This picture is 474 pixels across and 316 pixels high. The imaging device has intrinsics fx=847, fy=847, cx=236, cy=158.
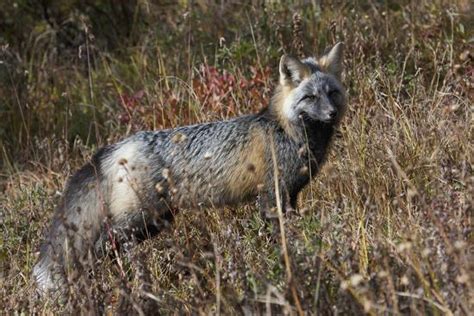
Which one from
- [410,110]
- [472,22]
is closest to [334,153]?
[410,110]

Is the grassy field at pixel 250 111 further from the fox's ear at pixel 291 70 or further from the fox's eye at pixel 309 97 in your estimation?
the fox's ear at pixel 291 70

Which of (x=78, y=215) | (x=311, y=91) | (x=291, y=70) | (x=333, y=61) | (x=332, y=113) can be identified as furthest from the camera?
(x=333, y=61)

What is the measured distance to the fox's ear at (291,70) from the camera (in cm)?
608

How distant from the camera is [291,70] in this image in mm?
6145

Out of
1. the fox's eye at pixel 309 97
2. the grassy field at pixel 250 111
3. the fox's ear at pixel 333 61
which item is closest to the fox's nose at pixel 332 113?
the fox's eye at pixel 309 97

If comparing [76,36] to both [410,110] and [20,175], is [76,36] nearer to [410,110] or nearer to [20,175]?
[20,175]

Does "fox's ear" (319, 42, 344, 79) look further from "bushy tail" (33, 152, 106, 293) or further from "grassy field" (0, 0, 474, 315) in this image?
"bushy tail" (33, 152, 106, 293)

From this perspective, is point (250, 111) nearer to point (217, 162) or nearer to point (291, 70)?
point (291, 70)

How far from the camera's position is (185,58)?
9289 mm

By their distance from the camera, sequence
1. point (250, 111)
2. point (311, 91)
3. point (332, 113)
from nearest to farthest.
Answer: point (332, 113)
point (311, 91)
point (250, 111)

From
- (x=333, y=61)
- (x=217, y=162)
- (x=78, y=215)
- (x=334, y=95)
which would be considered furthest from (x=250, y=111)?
(x=78, y=215)

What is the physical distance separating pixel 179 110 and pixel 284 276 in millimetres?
4194

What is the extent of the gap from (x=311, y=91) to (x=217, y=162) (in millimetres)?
843

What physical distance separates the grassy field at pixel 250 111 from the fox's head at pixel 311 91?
1.28ft
